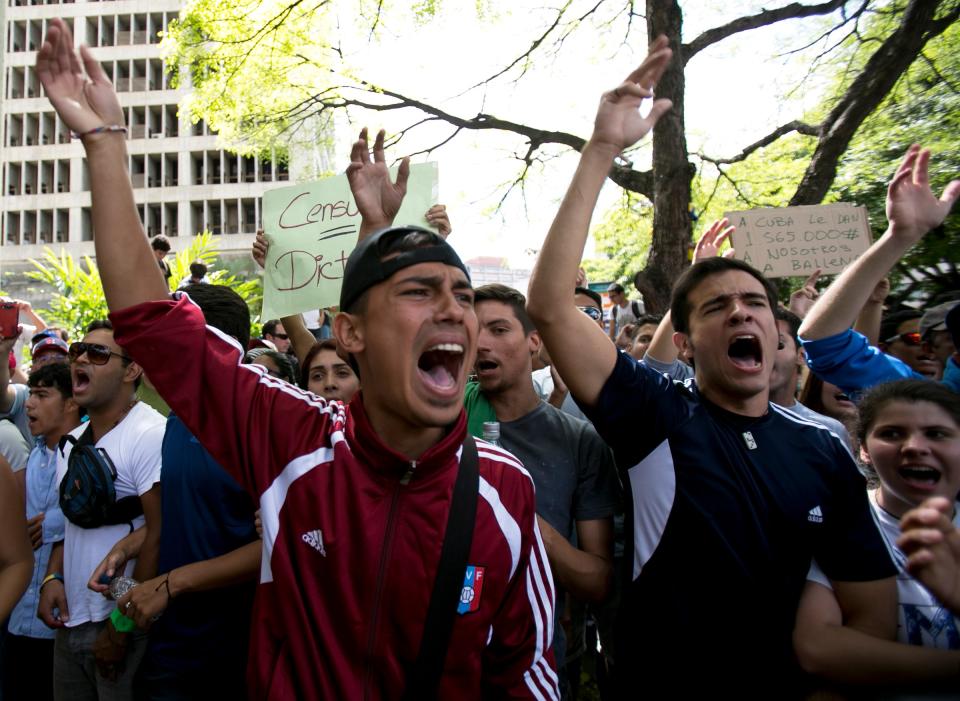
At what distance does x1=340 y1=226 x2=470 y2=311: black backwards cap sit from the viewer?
180cm

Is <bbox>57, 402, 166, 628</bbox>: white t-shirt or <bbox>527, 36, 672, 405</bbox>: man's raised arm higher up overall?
<bbox>527, 36, 672, 405</bbox>: man's raised arm

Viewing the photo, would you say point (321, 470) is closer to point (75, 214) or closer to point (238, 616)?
point (238, 616)

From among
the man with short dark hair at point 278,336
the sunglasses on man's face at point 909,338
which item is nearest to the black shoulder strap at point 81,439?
the man with short dark hair at point 278,336

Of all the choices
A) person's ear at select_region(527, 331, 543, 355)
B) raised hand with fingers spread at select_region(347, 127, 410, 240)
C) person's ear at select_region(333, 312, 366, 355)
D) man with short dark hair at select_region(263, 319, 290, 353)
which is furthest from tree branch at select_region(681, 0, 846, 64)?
person's ear at select_region(333, 312, 366, 355)

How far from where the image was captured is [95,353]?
121 inches

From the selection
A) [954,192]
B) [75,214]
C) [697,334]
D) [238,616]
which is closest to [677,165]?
[954,192]

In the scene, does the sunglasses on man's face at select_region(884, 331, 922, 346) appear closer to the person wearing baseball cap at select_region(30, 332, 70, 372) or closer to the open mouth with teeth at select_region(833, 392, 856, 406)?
the open mouth with teeth at select_region(833, 392, 856, 406)

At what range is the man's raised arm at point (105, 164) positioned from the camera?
1.74 metres

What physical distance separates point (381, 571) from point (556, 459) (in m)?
1.15

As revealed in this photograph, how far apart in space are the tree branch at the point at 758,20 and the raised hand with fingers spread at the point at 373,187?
8.07 meters

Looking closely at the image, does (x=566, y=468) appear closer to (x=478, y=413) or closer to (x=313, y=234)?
(x=478, y=413)

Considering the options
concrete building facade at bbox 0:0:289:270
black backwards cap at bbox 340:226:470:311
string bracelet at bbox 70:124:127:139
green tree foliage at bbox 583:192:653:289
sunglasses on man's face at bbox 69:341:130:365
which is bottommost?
sunglasses on man's face at bbox 69:341:130:365

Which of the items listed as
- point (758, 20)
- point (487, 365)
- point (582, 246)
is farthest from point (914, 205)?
point (758, 20)

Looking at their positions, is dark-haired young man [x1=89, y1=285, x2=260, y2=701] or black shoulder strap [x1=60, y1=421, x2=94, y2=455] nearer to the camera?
dark-haired young man [x1=89, y1=285, x2=260, y2=701]
